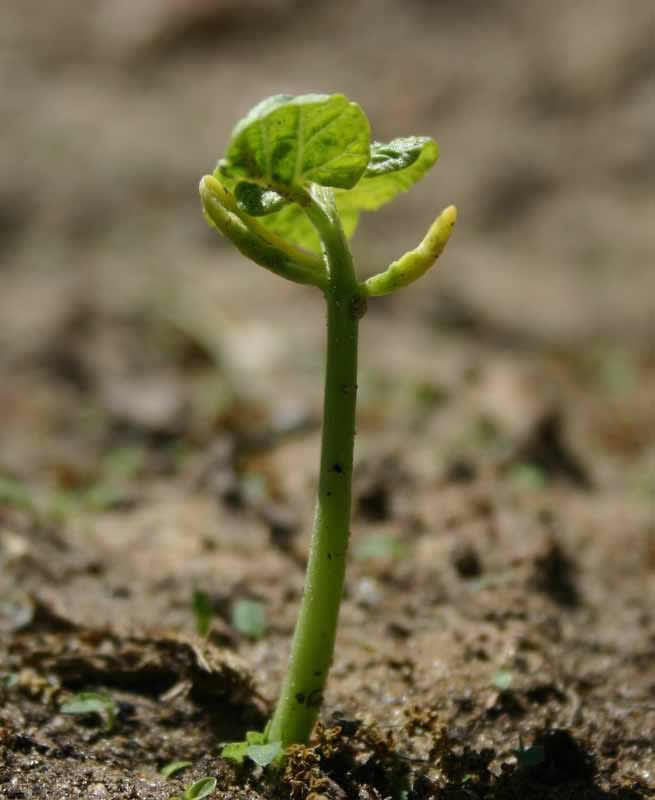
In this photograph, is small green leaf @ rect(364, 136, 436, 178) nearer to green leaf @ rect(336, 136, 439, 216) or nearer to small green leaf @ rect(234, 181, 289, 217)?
green leaf @ rect(336, 136, 439, 216)

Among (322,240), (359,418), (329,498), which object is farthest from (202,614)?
(359,418)

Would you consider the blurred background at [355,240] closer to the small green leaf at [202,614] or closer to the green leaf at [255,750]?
the small green leaf at [202,614]

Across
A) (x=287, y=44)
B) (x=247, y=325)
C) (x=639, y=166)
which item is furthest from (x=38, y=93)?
(x=639, y=166)

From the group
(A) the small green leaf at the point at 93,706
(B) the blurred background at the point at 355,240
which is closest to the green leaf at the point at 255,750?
(A) the small green leaf at the point at 93,706

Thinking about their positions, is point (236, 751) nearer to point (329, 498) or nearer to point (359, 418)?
point (329, 498)

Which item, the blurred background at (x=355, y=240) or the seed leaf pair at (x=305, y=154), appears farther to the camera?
the blurred background at (x=355, y=240)

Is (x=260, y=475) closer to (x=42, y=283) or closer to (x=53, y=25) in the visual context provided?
(x=42, y=283)
